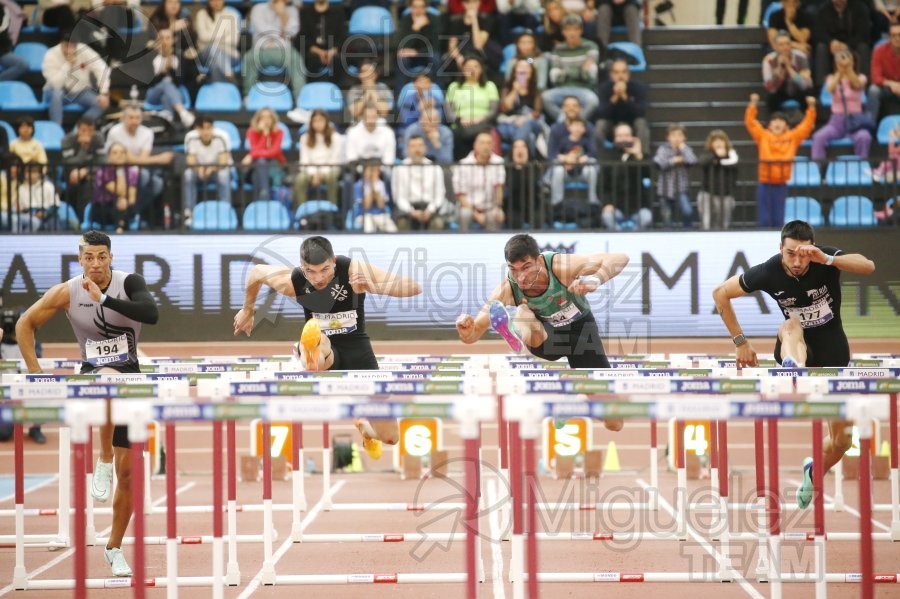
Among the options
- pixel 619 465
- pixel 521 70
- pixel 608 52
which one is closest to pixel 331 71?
pixel 521 70

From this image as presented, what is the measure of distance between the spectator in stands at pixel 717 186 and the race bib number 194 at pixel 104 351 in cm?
762

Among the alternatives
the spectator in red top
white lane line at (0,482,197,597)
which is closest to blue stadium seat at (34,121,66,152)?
white lane line at (0,482,197,597)

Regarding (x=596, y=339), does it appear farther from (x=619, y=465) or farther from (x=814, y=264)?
(x=619, y=465)

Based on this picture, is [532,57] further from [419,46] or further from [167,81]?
[167,81]

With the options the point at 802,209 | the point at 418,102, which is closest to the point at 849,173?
the point at 802,209

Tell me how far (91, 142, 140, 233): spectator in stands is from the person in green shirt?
6.70 m

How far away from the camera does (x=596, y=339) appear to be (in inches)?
316

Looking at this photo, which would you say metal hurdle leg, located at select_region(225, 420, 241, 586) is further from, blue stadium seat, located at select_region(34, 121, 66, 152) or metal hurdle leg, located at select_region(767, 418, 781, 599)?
blue stadium seat, located at select_region(34, 121, 66, 152)

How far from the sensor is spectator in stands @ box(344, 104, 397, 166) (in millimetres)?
13477

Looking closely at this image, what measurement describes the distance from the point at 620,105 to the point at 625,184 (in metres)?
2.16

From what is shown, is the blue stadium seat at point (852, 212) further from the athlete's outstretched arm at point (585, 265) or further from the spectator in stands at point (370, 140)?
the athlete's outstretched arm at point (585, 265)

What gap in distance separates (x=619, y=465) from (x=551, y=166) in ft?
12.4

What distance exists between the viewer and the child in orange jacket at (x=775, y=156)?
12625 mm

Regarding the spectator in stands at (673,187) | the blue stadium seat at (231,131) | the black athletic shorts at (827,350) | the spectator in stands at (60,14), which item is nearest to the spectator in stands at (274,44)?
the blue stadium seat at (231,131)
